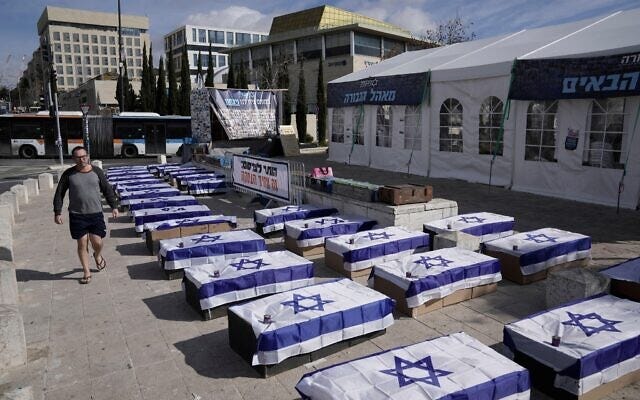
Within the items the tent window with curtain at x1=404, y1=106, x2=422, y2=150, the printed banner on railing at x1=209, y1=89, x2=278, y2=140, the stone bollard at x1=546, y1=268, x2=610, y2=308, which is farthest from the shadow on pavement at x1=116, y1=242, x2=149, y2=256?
the printed banner on railing at x1=209, y1=89, x2=278, y2=140

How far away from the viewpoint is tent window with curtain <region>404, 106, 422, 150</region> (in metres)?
17.3

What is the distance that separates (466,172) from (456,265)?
9.89 m

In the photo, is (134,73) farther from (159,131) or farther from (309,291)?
(309,291)

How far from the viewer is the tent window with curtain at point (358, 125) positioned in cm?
2008

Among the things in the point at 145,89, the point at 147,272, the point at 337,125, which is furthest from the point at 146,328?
the point at 145,89

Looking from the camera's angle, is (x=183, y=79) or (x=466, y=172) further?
(x=183, y=79)

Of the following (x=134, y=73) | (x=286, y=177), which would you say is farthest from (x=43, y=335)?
(x=134, y=73)

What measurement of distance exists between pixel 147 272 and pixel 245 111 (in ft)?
56.2

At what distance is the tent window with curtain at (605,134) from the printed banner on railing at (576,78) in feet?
1.57

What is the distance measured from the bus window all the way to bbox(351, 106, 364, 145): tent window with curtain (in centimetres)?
2130

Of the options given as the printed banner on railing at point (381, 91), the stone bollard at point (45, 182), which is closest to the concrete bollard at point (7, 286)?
the stone bollard at point (45, 182)

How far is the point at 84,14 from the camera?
12131 centimetres

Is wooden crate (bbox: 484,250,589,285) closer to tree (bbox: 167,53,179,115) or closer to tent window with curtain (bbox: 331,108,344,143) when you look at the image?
tent window with curtain (bbox: 331,108,344,143)

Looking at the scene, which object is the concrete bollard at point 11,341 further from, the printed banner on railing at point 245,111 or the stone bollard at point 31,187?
the printed banner on railing at point 245,111
